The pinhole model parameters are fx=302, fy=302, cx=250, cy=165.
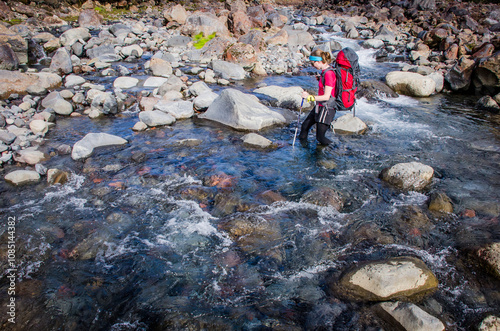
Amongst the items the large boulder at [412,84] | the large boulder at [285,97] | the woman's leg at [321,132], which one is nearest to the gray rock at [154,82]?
the large boulder at [285,97]

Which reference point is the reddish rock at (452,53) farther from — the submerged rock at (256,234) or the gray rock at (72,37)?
the gray rock at (72,37)

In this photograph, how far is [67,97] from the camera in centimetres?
1163

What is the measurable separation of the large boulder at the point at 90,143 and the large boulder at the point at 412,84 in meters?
12.9

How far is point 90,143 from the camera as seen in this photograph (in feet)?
27.4

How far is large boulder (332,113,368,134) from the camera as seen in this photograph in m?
10.2

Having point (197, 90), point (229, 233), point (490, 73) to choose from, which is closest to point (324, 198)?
point (229, 233)

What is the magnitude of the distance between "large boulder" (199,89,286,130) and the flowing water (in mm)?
833

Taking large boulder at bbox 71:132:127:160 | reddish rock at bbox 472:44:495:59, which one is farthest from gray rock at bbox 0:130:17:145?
reddish rock at bbox 472:44:495:59

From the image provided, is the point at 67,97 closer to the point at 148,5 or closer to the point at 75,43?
the point at 75,43

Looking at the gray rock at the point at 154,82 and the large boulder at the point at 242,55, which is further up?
the large boulder at the point at 242,55

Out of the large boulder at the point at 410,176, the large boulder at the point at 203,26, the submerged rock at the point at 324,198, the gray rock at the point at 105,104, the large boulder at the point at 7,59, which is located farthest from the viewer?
the large boulder at the point at 203,26

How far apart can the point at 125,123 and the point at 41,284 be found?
6724 millimetres

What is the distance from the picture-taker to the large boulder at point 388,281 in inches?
165

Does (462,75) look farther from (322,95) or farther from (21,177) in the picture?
(21,177)
